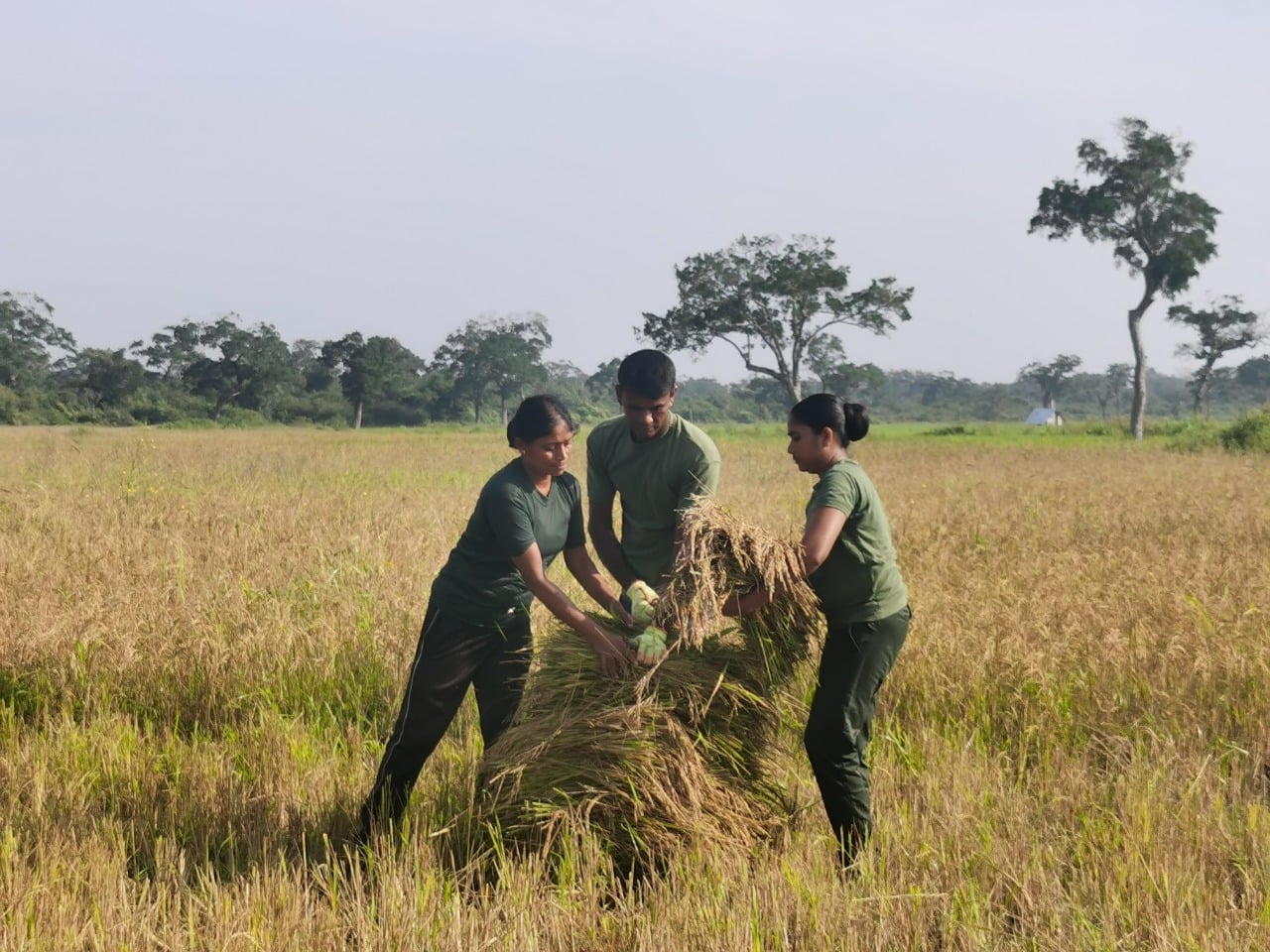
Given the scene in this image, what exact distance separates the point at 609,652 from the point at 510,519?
1.85 feet

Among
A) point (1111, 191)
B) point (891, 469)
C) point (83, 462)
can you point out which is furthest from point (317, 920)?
point (1111, 191)

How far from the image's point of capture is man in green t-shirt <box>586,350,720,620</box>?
3.80 meters

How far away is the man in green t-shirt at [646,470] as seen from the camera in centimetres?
380

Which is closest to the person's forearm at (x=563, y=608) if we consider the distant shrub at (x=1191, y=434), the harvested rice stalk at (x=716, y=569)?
the harvested rice stalk at (x=716, y=569)

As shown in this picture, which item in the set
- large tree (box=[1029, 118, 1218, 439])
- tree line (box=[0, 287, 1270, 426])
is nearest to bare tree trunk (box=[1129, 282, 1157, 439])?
large tree (box=[1029, 118, 1218, 439])

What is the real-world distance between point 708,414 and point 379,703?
92356 millimetres

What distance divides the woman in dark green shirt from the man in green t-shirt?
1.03 feet

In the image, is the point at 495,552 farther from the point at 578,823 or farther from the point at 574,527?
the point at 578,823

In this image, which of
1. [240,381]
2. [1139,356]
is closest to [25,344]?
[240,381]

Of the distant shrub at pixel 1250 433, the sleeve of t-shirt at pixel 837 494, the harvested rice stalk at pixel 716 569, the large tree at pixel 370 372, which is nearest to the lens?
the harvested rice stalk at pixel 716 569

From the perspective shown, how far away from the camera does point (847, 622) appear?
3430mm

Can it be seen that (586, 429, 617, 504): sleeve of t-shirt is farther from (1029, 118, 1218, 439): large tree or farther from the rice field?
(1029, 118, 1218, 439): large tree

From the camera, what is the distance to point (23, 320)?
8362cm

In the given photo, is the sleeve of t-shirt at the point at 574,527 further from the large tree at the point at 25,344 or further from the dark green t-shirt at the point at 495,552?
the large tree at the point at 25,344
